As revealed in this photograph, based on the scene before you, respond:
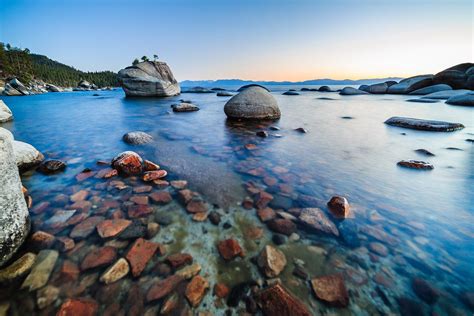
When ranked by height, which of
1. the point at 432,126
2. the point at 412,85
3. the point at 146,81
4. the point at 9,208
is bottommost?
the point at 9,208

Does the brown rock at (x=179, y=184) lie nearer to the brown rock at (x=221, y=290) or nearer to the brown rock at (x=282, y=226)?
the brown rock at (x=282, y=226)

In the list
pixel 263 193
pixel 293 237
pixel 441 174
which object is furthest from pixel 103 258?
pixel 441 174

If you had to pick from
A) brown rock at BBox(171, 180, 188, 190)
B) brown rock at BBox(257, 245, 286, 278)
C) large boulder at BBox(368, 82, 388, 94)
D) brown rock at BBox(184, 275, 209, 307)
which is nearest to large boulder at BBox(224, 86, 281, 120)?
brown rock at BBox(171, 180, 188, 190)

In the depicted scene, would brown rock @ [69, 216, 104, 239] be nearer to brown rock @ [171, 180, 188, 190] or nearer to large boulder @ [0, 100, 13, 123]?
brown rock @ [171, 180, 188, 190]

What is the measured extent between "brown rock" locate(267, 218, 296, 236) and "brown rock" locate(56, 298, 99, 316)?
5.33 ft

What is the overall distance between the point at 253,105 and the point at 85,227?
26.2ft

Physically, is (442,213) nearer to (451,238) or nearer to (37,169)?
(451,238)

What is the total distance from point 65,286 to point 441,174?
555 cm

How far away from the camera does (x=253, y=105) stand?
905cm

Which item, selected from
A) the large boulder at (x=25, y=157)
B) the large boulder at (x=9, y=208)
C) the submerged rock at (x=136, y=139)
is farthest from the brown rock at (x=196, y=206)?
the submerged rock at (x=136, y=139)

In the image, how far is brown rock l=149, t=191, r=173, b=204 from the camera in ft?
8.67

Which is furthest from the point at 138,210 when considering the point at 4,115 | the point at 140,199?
the point at 4,115

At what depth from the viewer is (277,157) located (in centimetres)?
447

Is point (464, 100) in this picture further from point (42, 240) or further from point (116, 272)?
point (42, 240)
